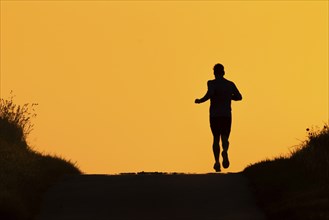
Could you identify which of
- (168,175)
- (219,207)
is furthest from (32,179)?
(219,207)

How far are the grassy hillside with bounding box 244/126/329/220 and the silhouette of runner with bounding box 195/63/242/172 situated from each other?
1.68 m

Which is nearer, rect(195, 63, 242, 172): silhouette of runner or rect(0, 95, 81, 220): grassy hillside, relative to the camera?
rect(0, 95, 81, 220): grassy hillside

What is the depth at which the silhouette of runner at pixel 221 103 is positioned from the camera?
24.4 m

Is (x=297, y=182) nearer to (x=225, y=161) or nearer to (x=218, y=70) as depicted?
(x=225, y=161)

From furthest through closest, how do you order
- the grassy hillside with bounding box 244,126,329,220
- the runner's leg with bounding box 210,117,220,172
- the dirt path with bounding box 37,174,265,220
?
1. the runner's leg with bounding box 210,117,220,172
2. the dirt path with bounding box 37,174,265,220
3. the grassy hillside with bounding box 244,126,329,220

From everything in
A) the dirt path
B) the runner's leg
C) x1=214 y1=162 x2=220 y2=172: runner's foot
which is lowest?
the dirt path

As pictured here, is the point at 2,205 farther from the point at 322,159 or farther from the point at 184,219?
the point at 322,159

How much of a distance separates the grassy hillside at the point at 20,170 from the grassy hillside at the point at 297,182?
163 inches

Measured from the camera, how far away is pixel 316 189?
18.7 meters

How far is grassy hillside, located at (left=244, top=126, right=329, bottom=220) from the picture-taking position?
1705 centimetres

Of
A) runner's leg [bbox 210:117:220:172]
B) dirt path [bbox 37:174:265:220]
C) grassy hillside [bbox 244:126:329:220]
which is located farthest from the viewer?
runner's leg [bbox 210:117:220:172]

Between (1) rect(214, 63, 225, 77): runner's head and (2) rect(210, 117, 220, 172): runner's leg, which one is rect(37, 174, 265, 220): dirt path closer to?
(2) rect(210, 117, 220, 172): runner's leg

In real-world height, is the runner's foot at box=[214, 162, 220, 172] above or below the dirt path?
above

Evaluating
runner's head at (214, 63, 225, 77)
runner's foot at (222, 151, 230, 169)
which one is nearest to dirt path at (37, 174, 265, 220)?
runner's foot at (222, 151, 230, 169)
